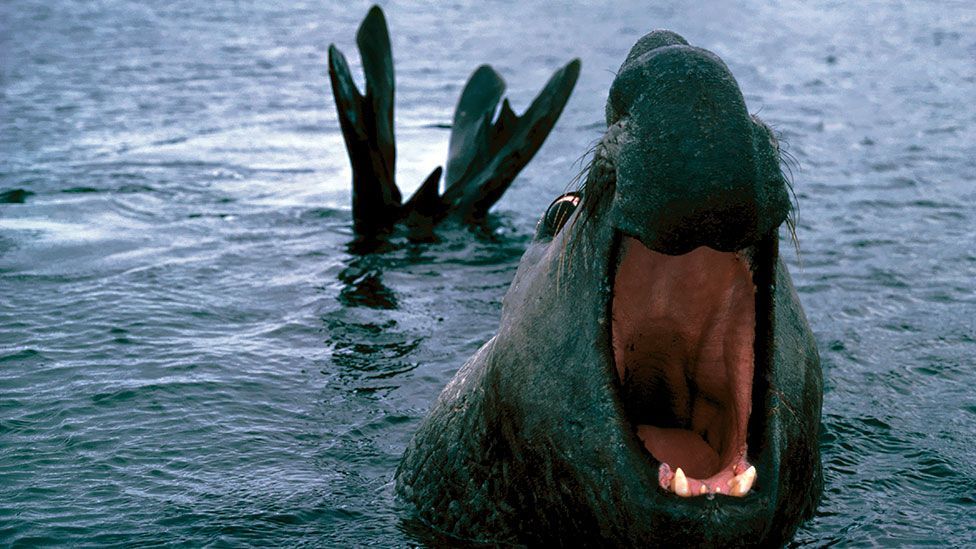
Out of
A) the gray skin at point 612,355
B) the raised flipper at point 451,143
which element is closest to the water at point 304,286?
the raised flipper at point 451,143

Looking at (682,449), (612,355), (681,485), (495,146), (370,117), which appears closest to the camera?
(681,485)

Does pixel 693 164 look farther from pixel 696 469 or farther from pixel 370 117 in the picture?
pixel 370 117

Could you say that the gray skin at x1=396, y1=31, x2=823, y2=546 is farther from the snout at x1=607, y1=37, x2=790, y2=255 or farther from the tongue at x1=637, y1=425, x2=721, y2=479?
the tongue at x1=637, y1=425, x2=721, y2=479

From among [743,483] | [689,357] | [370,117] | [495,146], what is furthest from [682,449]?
[495,146]

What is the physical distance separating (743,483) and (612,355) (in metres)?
0.52

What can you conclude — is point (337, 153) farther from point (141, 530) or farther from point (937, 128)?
point (141, 530)

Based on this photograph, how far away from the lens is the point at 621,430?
3.67 meters

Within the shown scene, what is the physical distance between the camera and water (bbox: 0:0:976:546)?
16.8 ft

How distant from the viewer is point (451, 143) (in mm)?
9648

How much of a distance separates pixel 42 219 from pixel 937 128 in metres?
8.11

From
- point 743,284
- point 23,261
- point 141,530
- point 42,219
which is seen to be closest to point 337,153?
point 42,219

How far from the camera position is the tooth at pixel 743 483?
3.54 meters

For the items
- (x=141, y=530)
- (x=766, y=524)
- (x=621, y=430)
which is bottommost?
(x=141, y=530)

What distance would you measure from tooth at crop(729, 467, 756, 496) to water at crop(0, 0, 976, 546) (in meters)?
0.95
